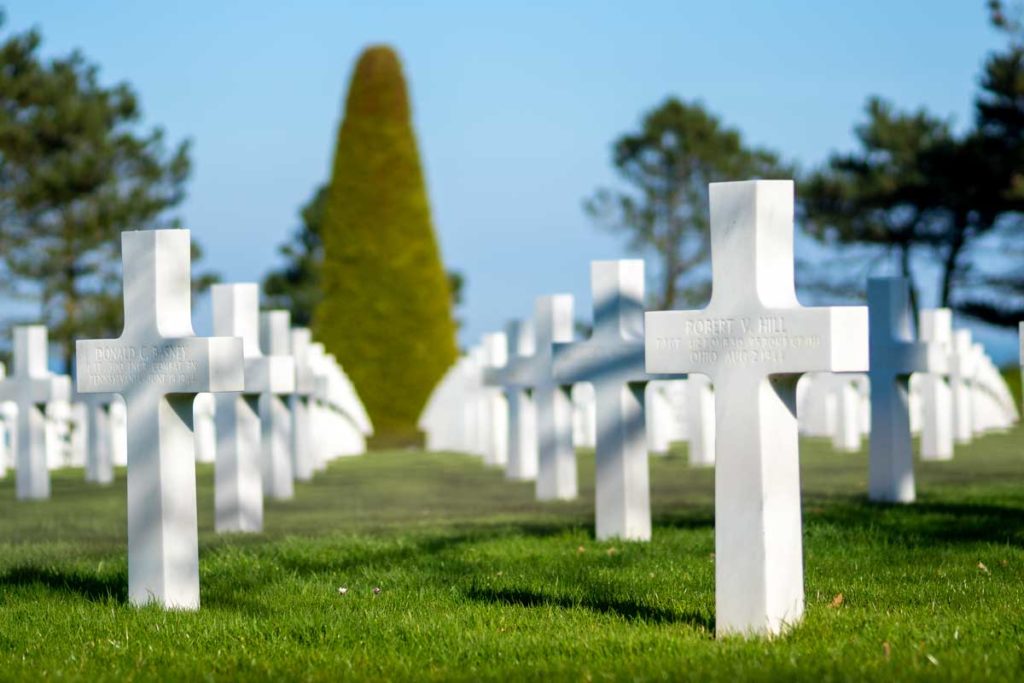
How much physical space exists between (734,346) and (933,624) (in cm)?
133

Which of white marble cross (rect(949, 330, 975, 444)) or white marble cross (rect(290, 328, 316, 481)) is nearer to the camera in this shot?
white marble cross (rect(290, 328, 316, 481))

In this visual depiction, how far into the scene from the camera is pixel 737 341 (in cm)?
605

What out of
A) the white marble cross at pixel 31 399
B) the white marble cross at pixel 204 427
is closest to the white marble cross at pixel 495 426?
the white marble cross at pixel 204 427

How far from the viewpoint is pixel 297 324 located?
184 feet

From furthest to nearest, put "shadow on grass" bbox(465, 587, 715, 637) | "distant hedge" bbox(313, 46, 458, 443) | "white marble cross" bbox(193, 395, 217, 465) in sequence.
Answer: "distant hedge" bbox(313, 46, 458, 443) → "white marble cross" bbox(193, 395, 217, 465) → "shadow on grass" bbox(465, 587, 715, 637)

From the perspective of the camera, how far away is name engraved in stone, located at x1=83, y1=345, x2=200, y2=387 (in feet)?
23.7

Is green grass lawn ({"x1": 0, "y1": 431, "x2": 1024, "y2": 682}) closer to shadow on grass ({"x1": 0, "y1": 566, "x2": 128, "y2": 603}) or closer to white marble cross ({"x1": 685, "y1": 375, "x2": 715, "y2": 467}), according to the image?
shadow on grass ({"x1": 0, "y1": 566, "x2": 128, "y2": 603})

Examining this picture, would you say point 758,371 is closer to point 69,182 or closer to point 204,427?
point 204,427

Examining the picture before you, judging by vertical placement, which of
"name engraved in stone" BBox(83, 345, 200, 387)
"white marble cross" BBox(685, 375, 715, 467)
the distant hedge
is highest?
the distant hedge

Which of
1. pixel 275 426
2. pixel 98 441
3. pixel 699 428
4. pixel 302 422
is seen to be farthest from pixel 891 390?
pixel 98 441

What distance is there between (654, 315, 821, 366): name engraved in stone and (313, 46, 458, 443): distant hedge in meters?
24.8

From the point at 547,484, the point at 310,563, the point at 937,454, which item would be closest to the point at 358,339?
the point at 937,454

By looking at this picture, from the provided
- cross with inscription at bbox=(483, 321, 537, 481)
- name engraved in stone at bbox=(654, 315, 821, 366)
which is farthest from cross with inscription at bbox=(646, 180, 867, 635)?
cross with inscription at bbox=(483, 321, 537, 481)

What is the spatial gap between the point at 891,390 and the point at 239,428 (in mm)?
4969
